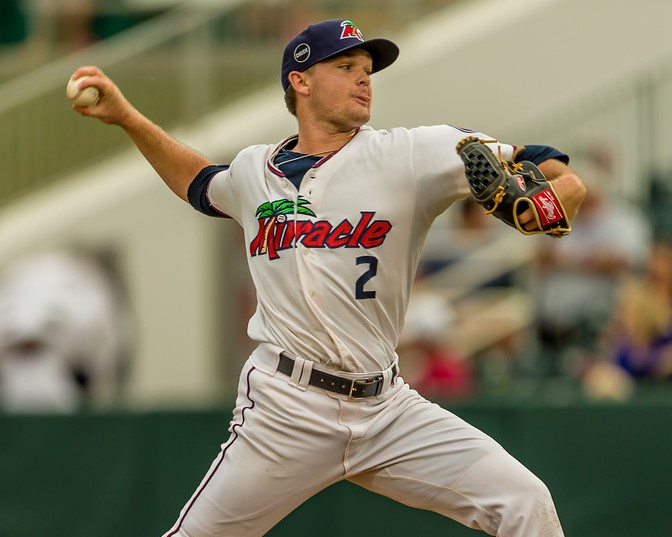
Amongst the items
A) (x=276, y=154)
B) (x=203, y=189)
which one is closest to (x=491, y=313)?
(x=203, y=189)

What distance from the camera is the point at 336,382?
17.3 ft

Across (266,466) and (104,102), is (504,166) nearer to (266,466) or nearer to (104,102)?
(266,466)

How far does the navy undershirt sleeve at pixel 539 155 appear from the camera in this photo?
207 inches

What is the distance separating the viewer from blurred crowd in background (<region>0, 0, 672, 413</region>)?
30.7 ft

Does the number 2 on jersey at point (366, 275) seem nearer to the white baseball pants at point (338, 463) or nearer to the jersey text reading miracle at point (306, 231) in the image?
the jersey text reading miracle at point (306, 231)

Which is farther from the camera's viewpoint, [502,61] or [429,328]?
[502,61]

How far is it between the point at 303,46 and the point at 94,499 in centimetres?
412

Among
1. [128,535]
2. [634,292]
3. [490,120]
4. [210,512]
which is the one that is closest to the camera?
[210,512]

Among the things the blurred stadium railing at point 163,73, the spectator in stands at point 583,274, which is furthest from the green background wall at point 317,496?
the blurred stadium railing at point 163,73

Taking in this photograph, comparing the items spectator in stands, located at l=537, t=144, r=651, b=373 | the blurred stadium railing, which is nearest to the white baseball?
spectator in stands, located at l=537, t=144, r=651, b=373

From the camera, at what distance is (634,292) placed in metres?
9.37

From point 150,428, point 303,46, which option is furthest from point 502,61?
point 303,46

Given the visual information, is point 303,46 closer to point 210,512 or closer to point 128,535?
point 210,512

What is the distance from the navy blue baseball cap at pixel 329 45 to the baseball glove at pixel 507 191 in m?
0.65
